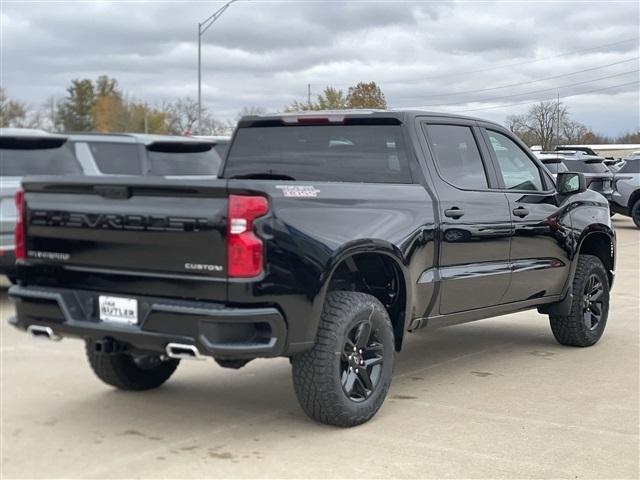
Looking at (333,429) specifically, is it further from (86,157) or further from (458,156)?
(86,157)

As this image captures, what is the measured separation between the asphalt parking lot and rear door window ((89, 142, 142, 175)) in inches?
152

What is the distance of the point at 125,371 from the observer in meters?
6.12

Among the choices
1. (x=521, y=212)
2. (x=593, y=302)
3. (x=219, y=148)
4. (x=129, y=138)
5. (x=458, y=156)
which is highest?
(x=129, y=138)

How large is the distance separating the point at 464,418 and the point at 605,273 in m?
3.16

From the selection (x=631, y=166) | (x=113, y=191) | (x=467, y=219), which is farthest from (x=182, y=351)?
(x=631, y=166)

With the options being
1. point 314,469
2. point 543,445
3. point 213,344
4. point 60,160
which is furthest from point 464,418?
point 60,160

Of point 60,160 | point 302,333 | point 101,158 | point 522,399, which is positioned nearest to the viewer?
point 302,333

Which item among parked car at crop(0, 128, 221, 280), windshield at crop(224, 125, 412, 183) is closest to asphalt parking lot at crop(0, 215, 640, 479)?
windshield at crop(224, 125, 412, 183)

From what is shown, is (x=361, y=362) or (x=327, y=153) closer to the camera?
(x=361, y=362)

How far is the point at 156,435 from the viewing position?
5270 millimetres

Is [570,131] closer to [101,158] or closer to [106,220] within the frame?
[101,158]

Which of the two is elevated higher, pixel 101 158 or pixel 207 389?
pixel 101 158

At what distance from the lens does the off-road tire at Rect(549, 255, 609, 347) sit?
7770mm

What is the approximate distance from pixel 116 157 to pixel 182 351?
7138 mm
